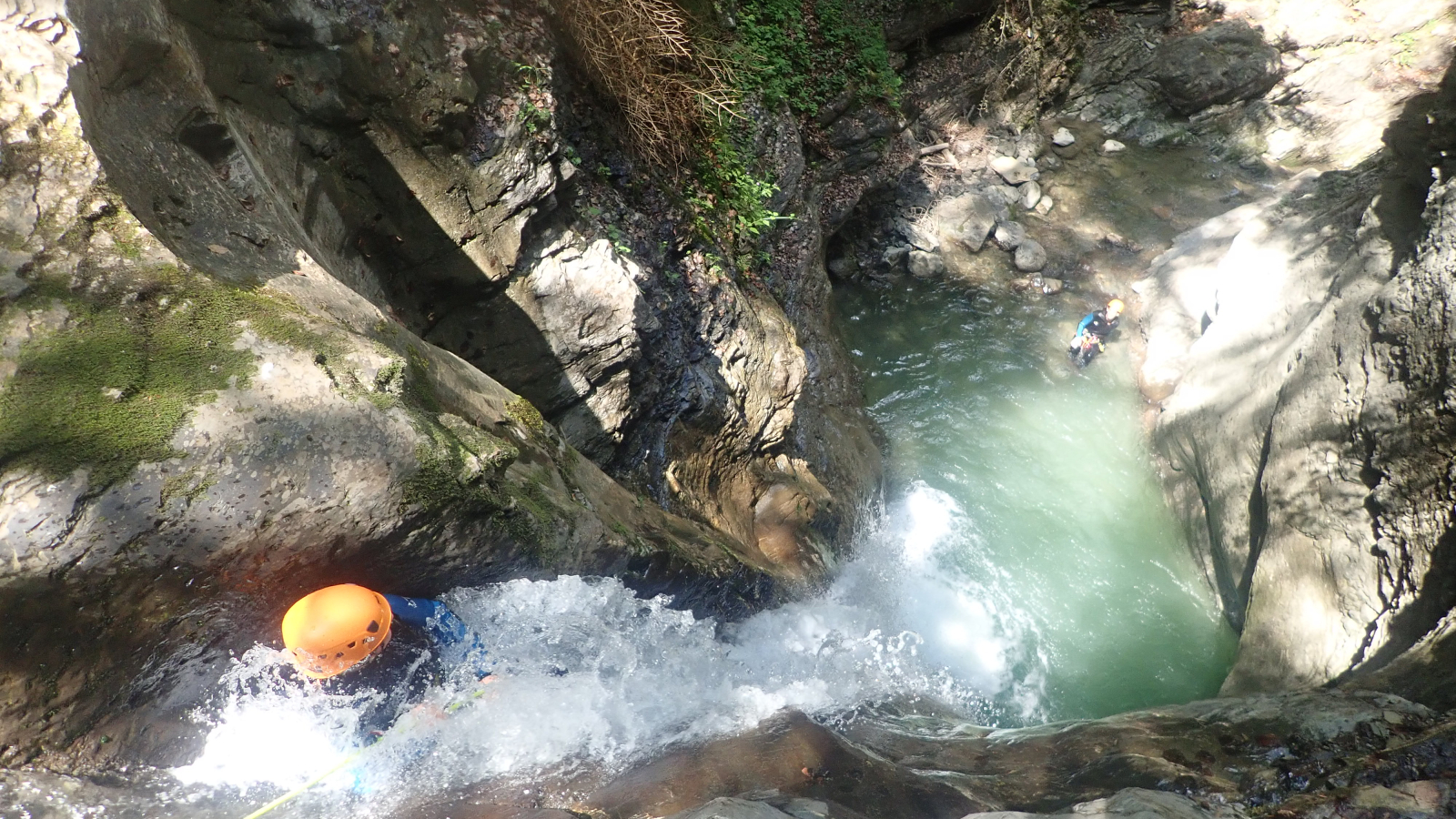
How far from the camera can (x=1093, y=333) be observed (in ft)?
33.5

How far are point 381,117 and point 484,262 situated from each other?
3.78 feet

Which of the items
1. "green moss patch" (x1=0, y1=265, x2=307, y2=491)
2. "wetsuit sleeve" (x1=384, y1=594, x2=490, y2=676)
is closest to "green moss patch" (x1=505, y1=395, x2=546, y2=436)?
"wetsuit sleeve" (x1=384, y1=594, x2=490, y2=676)

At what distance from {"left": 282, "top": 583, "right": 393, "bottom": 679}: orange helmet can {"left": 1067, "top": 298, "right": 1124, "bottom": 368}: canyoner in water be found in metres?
9.93

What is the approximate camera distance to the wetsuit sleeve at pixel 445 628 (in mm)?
3283

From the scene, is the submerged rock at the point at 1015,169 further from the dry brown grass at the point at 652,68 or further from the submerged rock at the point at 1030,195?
the dry brown grass at the point at 652,68

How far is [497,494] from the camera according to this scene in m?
3.48

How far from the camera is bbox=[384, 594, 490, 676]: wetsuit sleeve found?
3283 mm

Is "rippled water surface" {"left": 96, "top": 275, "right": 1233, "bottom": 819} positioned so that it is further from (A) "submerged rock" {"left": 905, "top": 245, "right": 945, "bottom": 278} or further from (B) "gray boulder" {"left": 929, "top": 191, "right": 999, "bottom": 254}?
(B) "gray boulder" {"left": 929, "top": 191, "right": 999, "bottom": 254}

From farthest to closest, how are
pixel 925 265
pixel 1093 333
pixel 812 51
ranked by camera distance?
pixel 925 265, pixel 1093 333, pixel 812 51

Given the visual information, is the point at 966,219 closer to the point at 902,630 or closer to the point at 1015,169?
the point at 1015,169

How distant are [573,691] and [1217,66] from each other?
15.1m

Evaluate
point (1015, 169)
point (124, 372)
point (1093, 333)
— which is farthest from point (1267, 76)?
point (124, 372)

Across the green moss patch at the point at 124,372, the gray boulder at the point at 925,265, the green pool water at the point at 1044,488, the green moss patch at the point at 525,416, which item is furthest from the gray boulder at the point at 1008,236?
the green moss patch at the point at 124,372

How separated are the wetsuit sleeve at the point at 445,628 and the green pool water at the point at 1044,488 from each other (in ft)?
17.3
